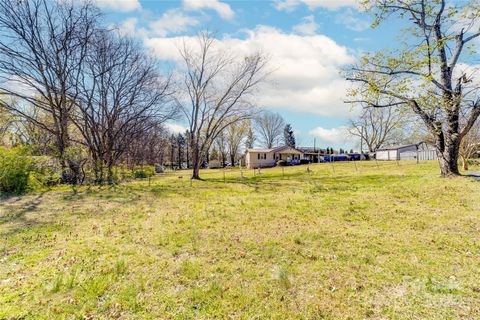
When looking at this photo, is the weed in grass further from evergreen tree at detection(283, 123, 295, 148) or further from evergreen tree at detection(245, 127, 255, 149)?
evergreen tree at detection(283, 123, 295, 148)

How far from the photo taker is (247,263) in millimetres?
4105

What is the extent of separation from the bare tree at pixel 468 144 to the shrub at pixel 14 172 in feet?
78.7

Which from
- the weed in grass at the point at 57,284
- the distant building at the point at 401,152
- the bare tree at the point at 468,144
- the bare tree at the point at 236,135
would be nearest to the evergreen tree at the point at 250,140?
the bare tree at the point at 236,135

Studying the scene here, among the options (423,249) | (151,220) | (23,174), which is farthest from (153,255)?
(23,174)

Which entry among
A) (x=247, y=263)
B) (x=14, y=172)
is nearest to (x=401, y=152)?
(x=247, y=263)

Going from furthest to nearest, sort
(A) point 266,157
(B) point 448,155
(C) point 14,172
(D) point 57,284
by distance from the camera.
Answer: (A) point 266,157
(C) point 14,172
(B) point 448,155
(D) point 57,284

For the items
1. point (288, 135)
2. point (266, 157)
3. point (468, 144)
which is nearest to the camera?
point (468, 144)

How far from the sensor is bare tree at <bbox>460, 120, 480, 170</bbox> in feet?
50.0

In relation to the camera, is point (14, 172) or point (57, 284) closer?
point (57, 284)

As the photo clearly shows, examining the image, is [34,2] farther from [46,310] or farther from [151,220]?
[46,310]

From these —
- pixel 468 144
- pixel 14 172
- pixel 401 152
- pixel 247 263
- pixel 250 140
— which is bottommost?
pixel 247 263

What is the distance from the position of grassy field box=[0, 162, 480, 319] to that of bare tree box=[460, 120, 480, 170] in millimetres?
10144

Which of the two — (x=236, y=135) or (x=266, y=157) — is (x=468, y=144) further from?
(x=236, y=135)

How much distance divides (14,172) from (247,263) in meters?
12.5
